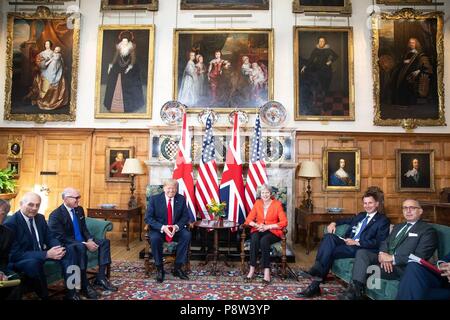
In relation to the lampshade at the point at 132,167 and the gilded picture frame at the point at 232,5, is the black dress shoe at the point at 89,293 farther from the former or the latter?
the gilded picture frame at the point at 232,5

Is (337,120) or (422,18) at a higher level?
(422,18)

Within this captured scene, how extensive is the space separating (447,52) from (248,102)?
525cm

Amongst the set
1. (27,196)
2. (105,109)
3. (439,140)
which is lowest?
(27,196)

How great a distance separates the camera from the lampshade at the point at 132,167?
24.8ft

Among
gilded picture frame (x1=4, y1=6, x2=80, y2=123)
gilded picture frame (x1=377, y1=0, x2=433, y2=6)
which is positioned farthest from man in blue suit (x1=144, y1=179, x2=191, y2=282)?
gilded picture frame (x1=377, y1=0, x2=433, y2=6)

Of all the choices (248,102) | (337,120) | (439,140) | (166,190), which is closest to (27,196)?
(166,190)

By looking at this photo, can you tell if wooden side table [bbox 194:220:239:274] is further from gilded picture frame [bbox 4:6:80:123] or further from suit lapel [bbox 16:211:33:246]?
gilded picture frame [bbox 4:6:80:123]

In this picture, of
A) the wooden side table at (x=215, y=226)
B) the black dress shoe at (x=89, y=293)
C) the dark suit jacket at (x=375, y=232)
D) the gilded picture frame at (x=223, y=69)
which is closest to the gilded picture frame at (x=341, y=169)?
the gilded picture frame at (x=223, y=69)

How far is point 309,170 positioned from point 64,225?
5.14 m

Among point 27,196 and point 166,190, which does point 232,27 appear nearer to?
point 166,190

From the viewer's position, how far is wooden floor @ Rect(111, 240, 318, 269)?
20.4ft

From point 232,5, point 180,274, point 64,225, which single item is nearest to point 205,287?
point 180,274

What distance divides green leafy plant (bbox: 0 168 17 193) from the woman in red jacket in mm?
6168

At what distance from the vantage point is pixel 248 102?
8.30m
